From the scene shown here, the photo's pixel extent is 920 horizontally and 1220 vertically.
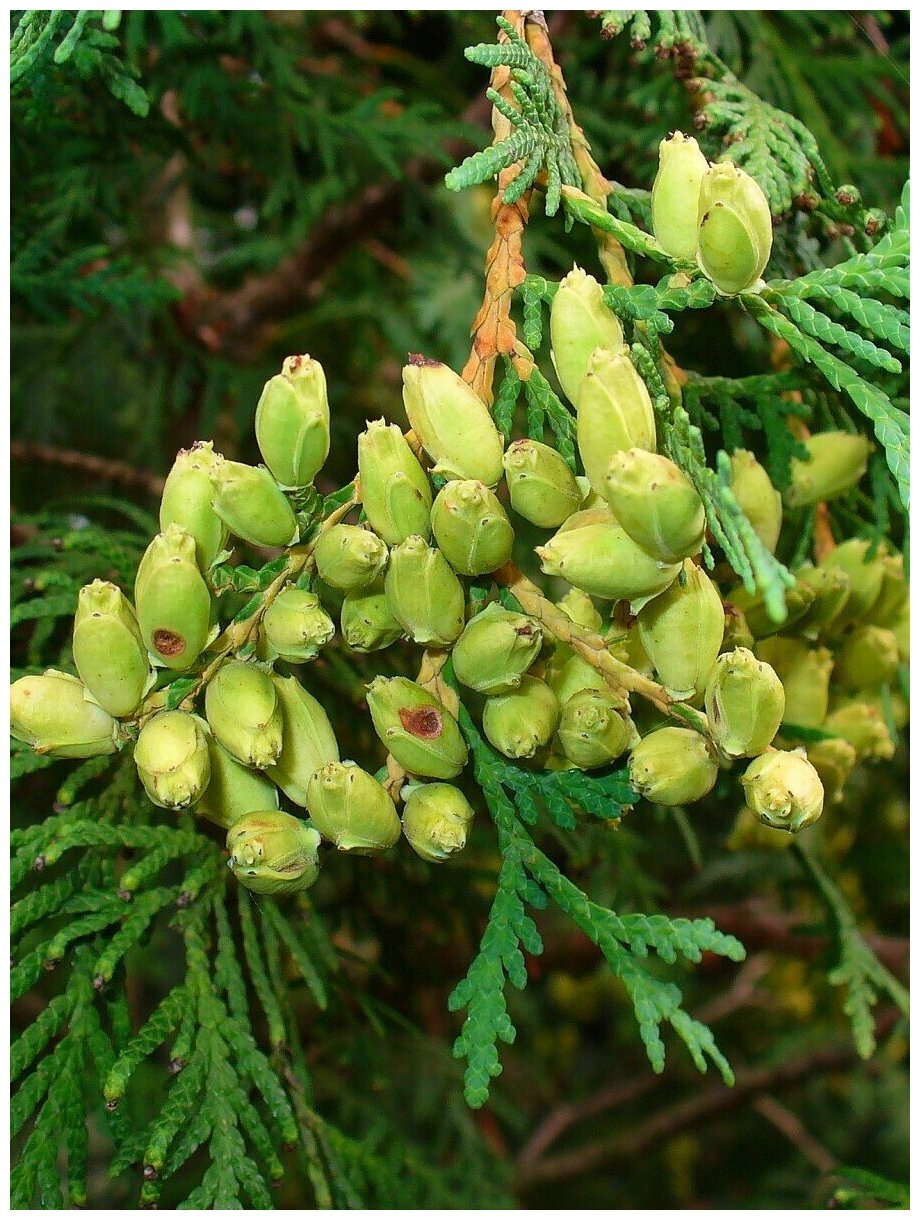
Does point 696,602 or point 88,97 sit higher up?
point 88,97

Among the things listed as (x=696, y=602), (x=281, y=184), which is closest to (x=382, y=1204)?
(x=696, y=602)

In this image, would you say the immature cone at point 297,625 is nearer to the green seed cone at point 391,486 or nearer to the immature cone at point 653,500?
the green seed cone at point 391,486

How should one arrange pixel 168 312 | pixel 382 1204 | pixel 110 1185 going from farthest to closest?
pixel 110 1185 → pixel 168 312 → pixel 382 1204

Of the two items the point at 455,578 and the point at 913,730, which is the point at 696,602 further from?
the point at 913,730

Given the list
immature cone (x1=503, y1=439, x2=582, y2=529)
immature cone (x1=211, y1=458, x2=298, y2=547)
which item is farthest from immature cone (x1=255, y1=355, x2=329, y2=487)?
immature cone (x1=503, y1=439, x2=582, y2=529)

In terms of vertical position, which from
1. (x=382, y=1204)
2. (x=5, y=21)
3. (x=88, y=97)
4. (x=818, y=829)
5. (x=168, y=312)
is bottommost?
(x=818, y=829)

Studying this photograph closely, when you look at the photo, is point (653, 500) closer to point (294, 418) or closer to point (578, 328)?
point (578, 328)
